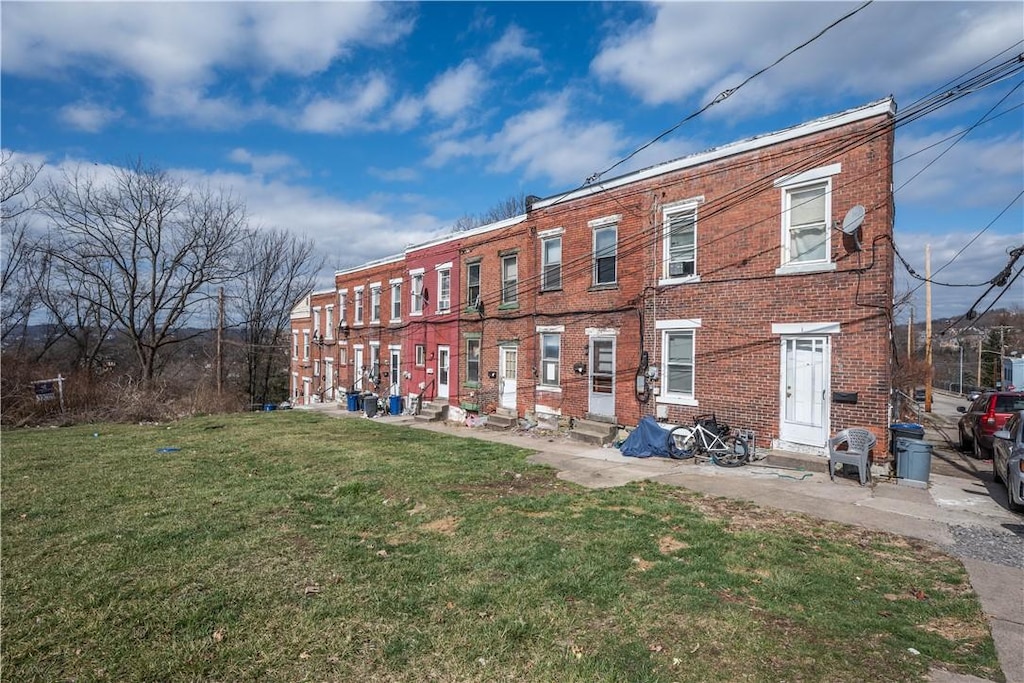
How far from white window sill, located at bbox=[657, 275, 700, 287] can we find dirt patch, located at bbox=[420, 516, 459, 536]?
854 centimetres

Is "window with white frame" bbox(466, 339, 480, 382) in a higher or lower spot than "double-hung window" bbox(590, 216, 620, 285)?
lower

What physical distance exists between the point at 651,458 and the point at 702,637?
26.6 ft

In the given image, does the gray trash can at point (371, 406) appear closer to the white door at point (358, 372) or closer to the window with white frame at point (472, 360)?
the window with white frame at point (472, 360)

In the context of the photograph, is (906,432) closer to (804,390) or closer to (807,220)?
(804,390)

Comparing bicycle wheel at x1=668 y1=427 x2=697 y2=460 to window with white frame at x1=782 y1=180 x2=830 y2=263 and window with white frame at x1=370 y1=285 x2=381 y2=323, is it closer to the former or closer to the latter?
window with white frame at x1=782 y1=180 x2=830 y2=263

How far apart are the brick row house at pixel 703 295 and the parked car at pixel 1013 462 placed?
1.68m

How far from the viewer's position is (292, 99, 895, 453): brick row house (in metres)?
10.1

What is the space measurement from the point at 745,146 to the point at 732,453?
6.77m

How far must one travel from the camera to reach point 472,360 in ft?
66.1

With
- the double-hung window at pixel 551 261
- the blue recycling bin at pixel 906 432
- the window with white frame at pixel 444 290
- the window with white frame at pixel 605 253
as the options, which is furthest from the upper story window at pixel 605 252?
the window with white frame at pixel 444 290

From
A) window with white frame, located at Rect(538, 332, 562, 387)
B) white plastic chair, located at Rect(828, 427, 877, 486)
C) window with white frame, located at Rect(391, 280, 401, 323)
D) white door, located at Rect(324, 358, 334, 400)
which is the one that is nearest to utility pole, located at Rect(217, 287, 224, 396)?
white door, located at Rect(324, 358, 334, 400)

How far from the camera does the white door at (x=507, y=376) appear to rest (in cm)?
1820

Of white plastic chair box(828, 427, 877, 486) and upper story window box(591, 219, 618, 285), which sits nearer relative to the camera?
white plastic chair box(828, 427, 877, 486)

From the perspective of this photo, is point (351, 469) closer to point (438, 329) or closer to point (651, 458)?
point (651, 458)
